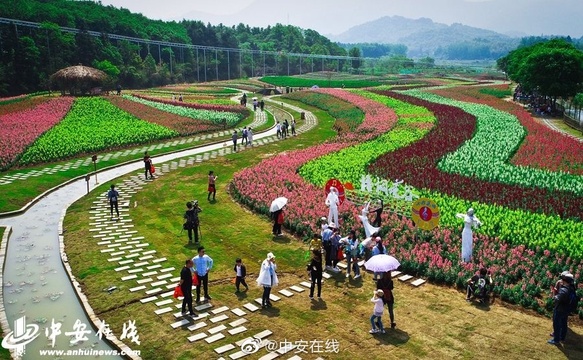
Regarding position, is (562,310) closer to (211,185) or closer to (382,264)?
(382,264)

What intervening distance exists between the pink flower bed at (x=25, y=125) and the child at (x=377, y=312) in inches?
1028

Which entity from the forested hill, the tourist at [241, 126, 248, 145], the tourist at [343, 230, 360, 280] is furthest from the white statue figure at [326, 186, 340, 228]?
the forested hill

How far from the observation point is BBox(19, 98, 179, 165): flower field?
3284 cm

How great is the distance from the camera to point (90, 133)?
38344 millimetres

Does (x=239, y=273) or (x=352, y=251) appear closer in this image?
(x=239, y=273)

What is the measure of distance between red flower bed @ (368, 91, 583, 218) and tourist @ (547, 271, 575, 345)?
7.60 m

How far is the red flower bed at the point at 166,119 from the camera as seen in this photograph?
143 ft

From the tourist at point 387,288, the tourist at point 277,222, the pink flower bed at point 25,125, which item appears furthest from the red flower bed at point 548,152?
the pink flower bed at point 25,125

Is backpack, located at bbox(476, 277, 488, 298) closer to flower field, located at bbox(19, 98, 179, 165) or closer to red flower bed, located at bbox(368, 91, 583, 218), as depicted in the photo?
red flower bed, located at bbox(368, 91, 583, 218)

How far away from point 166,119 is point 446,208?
3286 cm

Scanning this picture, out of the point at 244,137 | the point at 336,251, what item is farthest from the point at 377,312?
the point at 244,137

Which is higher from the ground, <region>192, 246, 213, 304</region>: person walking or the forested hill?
the forested hill

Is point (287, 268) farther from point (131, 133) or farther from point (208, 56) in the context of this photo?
point (208, 56)

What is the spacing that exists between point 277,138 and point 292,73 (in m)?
113
